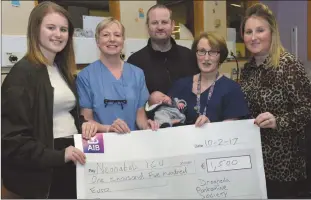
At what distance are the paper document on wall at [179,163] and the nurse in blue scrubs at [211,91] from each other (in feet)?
0.34

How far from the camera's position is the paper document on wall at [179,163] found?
145 cm

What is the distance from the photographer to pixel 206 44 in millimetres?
1680

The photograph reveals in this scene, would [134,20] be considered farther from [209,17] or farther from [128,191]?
[128,191]

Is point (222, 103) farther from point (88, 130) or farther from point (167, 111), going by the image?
point (88, 130)

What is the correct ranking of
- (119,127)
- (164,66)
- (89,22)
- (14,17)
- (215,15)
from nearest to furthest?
(119,127)
(164,66)
(14,17)
(89,22)
(215,15)

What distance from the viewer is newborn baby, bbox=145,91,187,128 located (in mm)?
1592

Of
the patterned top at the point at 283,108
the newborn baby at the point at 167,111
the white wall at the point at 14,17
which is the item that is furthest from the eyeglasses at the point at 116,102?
the white wall at the point at 14,17

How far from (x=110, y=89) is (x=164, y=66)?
515 millimetres

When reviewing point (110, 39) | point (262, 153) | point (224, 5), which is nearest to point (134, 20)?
point (224, 5)

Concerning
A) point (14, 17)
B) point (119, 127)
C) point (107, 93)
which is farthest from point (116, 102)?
point (14, 17)

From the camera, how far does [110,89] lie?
1654mm

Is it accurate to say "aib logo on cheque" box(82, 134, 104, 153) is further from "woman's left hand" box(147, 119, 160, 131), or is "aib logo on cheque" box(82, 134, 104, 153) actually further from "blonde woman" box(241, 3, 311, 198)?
"blonde woman" box(241, 3, 311, 198)

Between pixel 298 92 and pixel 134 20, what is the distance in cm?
253

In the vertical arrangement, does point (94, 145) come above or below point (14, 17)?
below
